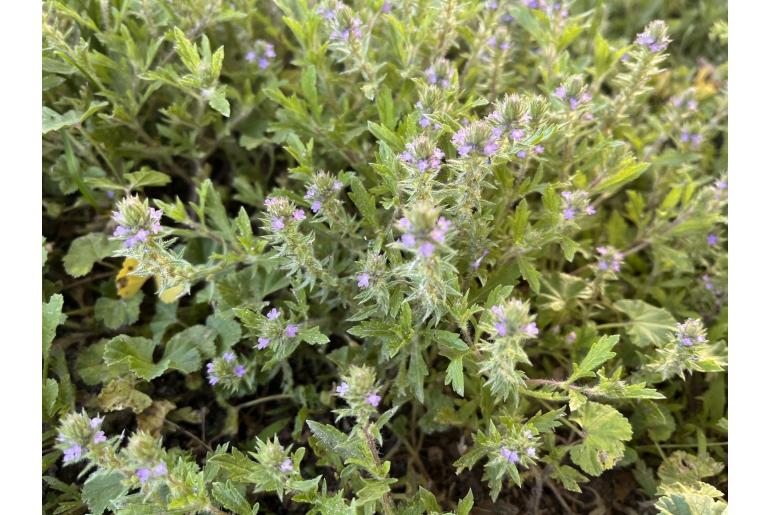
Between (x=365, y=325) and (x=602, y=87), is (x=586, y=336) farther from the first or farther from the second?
(x=602, y=87)

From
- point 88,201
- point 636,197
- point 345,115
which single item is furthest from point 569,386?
point 88,201

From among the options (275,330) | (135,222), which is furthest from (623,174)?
(135,222)

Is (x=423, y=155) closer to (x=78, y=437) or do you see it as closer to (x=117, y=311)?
(x=78, y=437)

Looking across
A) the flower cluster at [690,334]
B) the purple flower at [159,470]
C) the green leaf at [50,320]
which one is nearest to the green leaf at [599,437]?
the flower cluster at [690,334]

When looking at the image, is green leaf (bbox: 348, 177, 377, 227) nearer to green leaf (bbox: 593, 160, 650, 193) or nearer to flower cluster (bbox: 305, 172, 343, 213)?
flower cluster (bbox: 305, 172, 343, 213)

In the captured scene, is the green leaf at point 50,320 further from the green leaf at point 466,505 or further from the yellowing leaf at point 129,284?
the green leaf at point 466,505

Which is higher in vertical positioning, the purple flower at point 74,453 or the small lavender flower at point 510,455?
the purple flower at point 74,453
